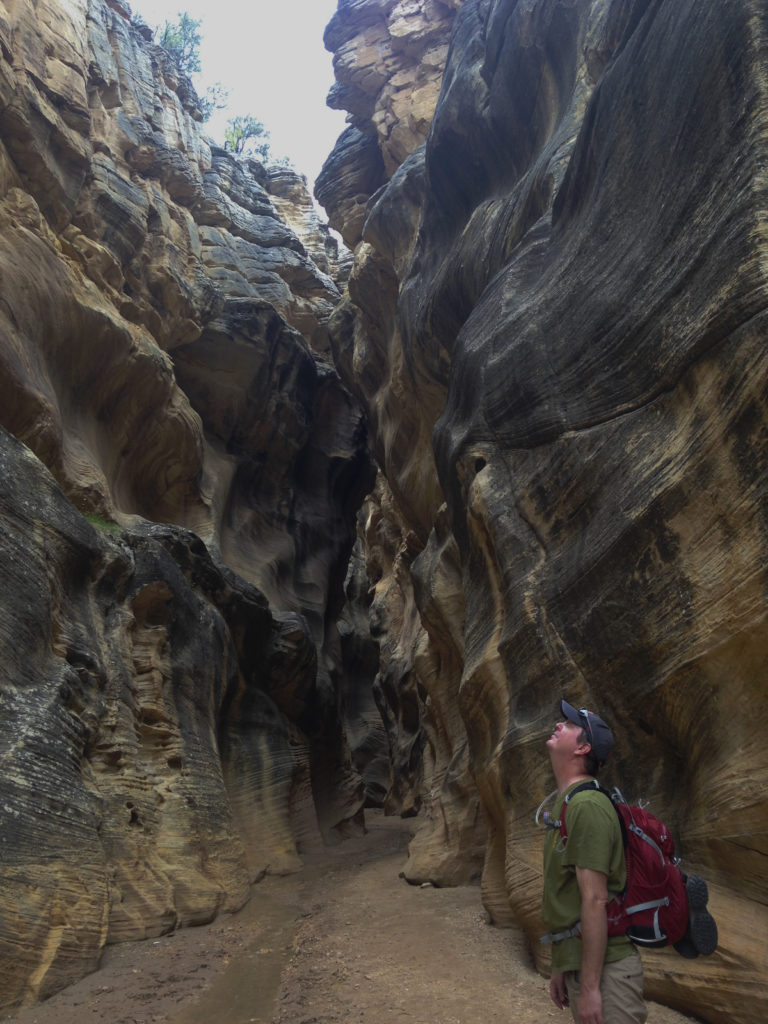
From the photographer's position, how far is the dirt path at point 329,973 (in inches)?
203

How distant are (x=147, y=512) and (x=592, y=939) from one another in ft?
50.5

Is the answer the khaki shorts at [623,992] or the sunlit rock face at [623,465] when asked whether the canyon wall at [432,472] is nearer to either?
the sunlit rock face at [623,465]

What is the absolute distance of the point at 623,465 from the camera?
659 cm

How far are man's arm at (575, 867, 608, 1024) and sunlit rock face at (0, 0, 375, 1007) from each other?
466cm

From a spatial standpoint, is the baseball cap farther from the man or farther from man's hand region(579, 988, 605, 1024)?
man's hand region(579, 988, 605, 1024)

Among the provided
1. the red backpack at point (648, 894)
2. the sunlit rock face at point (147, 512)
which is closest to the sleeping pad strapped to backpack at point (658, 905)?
the red backpack at point (648, 894)

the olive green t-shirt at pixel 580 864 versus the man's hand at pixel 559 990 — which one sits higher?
the olive green t-shirt at pixel 580 864

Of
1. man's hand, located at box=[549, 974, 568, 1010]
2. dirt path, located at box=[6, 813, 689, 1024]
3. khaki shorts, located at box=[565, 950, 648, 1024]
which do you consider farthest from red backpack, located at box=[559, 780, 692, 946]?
dirt path, located at box=[6, 813, 689, 1024]

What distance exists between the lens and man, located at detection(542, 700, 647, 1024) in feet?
9.05

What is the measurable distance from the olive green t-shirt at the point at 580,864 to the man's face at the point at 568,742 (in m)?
0.23

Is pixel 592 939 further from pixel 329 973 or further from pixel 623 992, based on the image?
pixel 329 973

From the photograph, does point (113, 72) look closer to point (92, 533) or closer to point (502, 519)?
point (92, 533)

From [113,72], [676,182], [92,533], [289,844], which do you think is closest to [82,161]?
[113,72]

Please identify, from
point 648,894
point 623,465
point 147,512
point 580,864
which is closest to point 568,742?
point 580,864
